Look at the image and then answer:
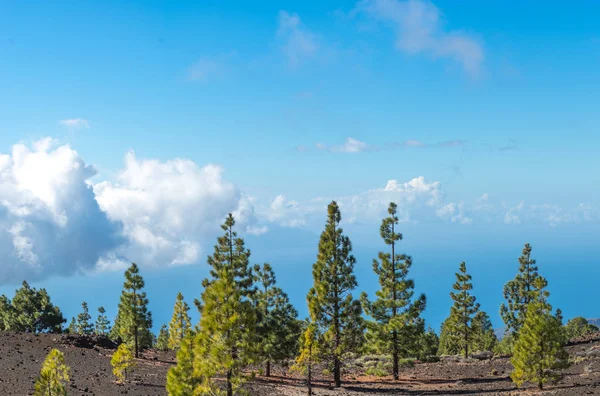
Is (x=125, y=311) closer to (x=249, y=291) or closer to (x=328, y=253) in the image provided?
(x=249, y=291)

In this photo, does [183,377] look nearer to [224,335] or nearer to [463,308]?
[224,335]

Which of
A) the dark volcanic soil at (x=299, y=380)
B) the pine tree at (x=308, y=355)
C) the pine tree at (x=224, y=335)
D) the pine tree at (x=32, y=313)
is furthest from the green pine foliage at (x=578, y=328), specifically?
the pine tree at (x=32, y=313)

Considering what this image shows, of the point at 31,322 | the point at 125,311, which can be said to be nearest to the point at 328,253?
the point at 125,311

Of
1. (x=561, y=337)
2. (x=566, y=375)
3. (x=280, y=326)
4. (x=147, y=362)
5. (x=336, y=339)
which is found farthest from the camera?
(x=147, y=362)

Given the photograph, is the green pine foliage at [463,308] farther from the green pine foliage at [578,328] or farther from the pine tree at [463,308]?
the green pine foliage at [578,328]

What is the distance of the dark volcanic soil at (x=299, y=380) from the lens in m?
32.5

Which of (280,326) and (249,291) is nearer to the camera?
(249,291)

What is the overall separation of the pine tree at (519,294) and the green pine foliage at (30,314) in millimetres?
72546

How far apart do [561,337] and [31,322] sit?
8024cm

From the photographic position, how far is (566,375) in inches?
1419

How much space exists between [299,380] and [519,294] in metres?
29.3

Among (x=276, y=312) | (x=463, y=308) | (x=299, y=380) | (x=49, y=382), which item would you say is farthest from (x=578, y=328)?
(x=49, y=382)

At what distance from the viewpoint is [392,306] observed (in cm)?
3947

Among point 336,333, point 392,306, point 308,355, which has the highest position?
point 392,306
